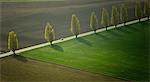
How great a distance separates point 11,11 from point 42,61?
124ft

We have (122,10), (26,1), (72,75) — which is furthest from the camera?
(26,1)

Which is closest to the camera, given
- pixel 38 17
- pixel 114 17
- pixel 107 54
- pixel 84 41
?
pixel 107 54

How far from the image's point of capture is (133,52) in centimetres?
3247

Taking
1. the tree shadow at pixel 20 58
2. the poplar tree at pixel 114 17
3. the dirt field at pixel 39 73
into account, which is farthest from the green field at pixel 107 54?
the poplar tree at pixel 114 17

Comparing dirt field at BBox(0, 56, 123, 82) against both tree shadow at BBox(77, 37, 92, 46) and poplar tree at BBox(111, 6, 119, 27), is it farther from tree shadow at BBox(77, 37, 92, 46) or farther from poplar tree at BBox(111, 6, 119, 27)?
poplar tree at BBox(111, 6, 119, 27)

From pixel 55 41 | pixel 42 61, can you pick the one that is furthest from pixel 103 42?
pixel 42 61

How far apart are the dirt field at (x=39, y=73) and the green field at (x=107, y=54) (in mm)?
1157

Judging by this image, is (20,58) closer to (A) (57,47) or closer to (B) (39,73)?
(B) (39,73)

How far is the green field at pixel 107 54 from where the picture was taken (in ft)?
89.0

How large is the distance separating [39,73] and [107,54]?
9.28 m

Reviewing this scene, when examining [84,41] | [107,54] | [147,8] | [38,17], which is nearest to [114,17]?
[147,8]

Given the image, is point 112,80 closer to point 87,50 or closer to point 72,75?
point 72,75

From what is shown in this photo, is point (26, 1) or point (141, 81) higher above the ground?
point (26, 1)

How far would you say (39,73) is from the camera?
26750 mm
